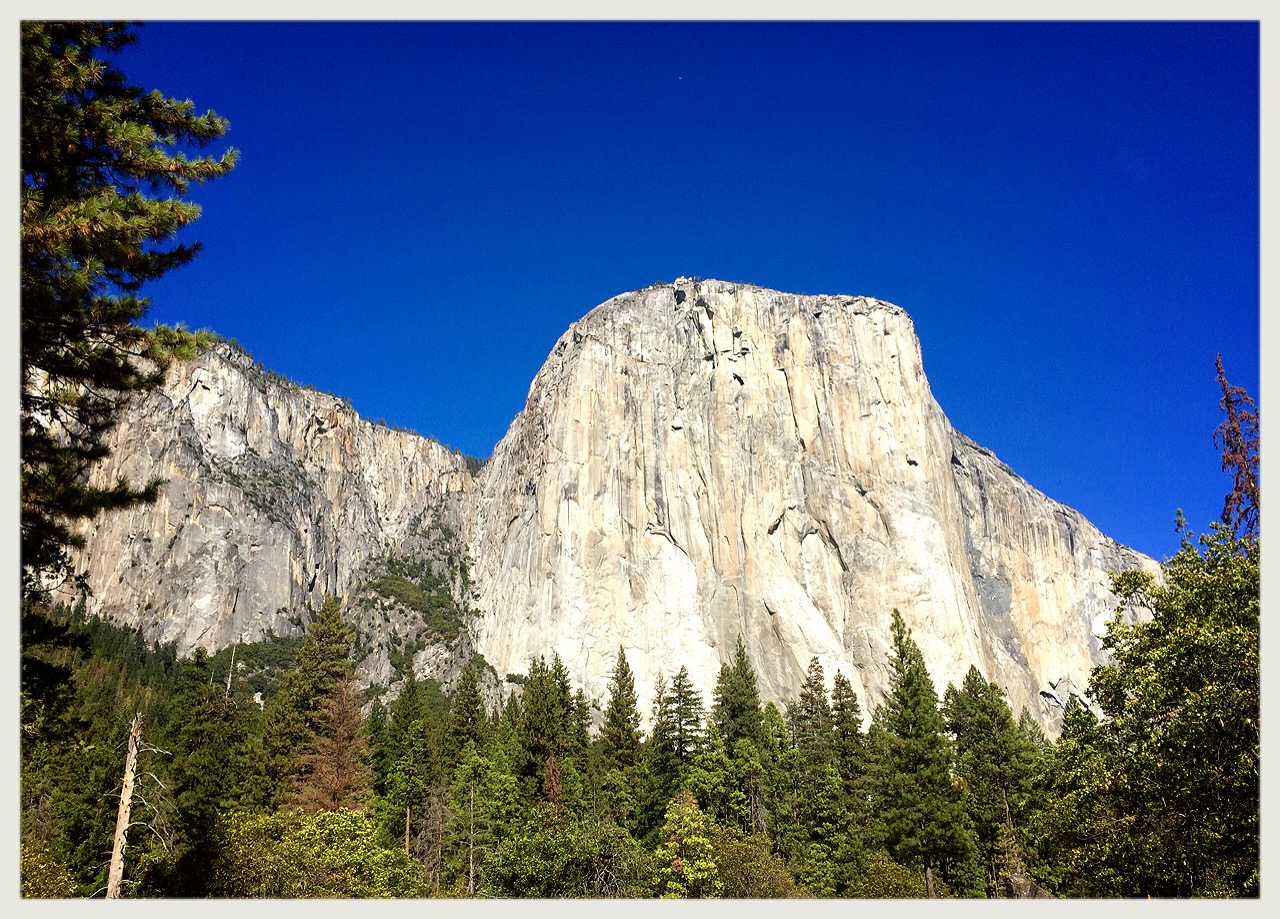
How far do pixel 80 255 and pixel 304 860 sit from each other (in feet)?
62.7

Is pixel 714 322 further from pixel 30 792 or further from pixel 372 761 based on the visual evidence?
pixel 30 792

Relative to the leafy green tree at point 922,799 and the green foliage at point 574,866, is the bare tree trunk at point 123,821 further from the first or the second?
the leafy green tree at point 922,799

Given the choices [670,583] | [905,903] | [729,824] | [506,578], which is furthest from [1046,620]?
A: [905,903]

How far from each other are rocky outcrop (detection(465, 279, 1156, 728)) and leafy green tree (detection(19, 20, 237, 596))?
87215mm

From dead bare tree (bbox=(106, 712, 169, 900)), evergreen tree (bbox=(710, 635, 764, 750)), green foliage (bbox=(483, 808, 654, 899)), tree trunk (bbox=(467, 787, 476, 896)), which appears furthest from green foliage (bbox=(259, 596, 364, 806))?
evergreen tree (bbox=(710, 635, 764, 750))

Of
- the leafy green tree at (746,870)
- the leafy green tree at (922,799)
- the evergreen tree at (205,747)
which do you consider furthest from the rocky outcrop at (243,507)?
the leafy green tree at (922,799)

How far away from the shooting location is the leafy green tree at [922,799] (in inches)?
1331

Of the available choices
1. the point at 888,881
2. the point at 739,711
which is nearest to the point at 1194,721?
the point at 888,881

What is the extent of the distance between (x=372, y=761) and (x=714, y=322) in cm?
7849

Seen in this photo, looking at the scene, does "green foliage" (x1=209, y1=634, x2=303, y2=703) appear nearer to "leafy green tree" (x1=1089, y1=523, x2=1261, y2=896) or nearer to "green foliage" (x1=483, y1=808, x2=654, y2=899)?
"green foliage" (x1=483, y1=808, x2=654, y2=899)

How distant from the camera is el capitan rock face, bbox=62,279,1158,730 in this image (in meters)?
101

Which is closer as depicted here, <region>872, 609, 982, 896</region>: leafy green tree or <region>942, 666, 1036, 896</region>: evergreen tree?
<region>872, 609, 982, 896</region>: leafy green tree

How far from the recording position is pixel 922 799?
3416 centimetres

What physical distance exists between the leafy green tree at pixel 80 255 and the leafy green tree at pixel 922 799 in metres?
31.4
